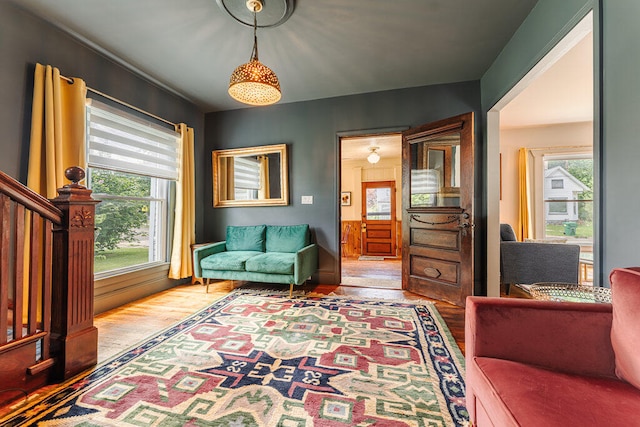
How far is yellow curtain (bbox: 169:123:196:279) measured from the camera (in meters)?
3.60

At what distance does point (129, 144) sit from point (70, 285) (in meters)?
1.94

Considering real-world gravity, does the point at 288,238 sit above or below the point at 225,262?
above

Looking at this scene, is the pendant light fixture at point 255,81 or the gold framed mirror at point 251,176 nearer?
the pendant light fixture at point 255,81

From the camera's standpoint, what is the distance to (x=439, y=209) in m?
3.13

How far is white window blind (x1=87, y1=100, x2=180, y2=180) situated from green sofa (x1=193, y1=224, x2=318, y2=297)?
46.8 inches

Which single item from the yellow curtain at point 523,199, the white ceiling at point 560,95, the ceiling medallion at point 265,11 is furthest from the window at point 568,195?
the ceiling medallion at point 265,11

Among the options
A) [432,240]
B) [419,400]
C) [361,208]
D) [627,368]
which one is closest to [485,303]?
[627,368]

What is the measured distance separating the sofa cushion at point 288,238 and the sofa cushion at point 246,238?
4.5 inches

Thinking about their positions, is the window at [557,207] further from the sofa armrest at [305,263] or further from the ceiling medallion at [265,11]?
the ceiling medallion at [265,11]

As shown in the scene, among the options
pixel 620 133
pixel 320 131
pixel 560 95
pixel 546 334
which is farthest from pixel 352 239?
pixel 546 334

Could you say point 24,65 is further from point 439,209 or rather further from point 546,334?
point 439,209

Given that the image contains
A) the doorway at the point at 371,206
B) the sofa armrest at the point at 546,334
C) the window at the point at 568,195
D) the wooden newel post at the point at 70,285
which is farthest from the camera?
the doorway at the point at 371,206

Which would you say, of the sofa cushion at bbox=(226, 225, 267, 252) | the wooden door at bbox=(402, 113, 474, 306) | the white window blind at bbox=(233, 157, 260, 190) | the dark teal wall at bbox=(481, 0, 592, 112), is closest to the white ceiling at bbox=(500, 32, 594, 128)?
the dark teal wall at bbox=(481, 0, 592, 112)

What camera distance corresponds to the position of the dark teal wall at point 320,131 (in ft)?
11.5
